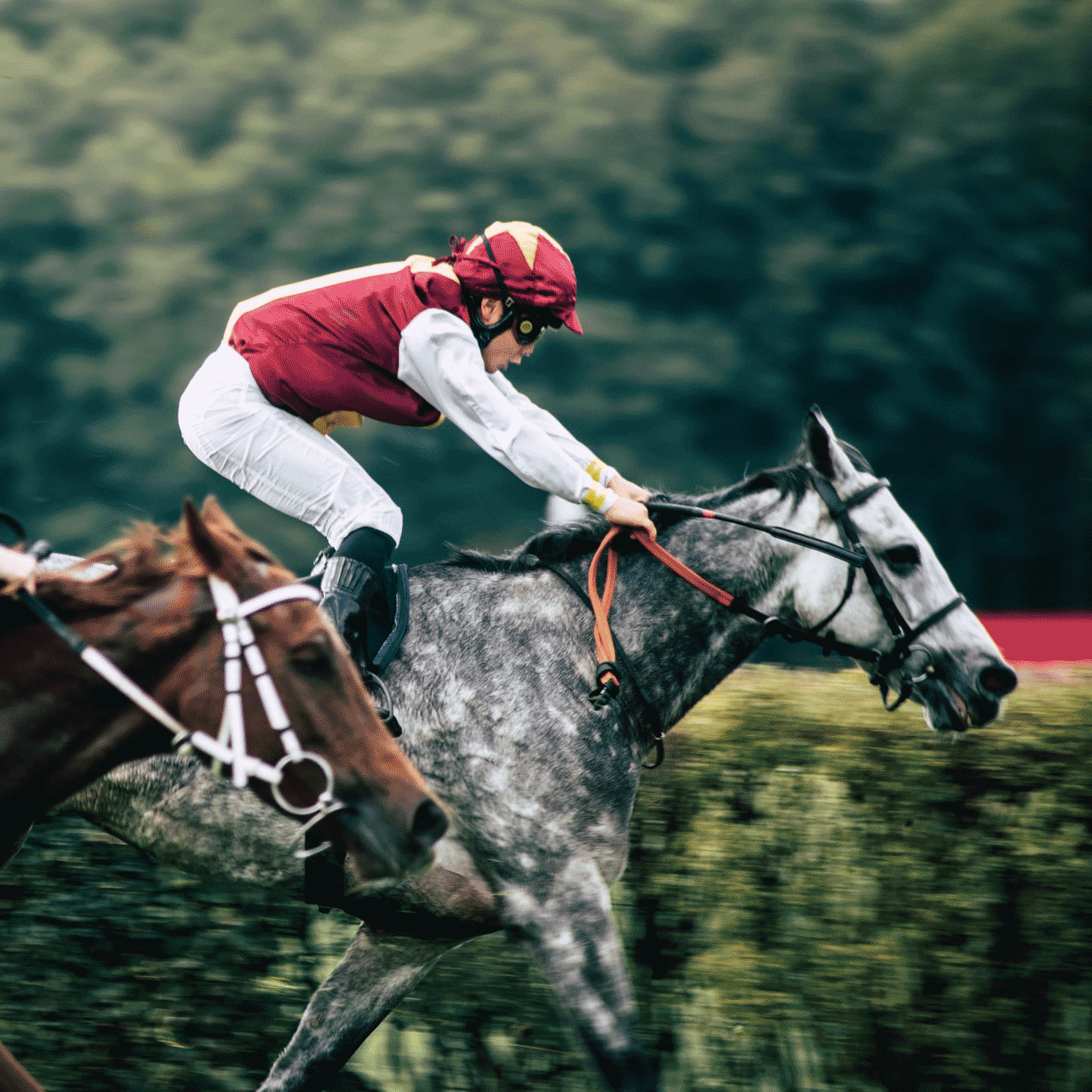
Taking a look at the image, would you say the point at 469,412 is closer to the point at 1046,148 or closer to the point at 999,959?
the point at 999,959

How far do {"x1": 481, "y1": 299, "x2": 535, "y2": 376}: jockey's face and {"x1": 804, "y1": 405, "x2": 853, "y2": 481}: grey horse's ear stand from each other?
0.76 meters

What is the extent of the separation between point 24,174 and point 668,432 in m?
4.95

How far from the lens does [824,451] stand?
3426mm

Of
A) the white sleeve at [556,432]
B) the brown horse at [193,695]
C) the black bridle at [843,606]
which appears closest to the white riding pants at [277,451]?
the white sleeve at [556,432]

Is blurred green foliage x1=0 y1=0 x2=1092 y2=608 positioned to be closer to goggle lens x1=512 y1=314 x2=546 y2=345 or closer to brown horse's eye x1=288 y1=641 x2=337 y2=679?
goggle lens x1=512 y1=314 x2=546 y2=345

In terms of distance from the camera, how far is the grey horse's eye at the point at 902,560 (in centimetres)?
337

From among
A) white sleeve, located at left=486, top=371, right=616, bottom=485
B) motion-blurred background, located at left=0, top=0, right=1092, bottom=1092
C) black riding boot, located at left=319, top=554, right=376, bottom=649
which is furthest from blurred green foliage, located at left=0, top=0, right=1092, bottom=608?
black riding boot, located at left=319, top=554, right=376, bottom=649

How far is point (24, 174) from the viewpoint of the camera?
9.29 metres

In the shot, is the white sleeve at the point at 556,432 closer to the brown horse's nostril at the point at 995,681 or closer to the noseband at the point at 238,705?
the brown horse's nostril at the point at 995,681

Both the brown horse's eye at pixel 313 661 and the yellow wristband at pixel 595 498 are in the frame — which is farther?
the yellow wristband at pixel 595 498

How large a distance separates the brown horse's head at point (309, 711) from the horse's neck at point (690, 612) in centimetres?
109

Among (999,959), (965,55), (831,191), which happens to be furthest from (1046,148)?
(999,959)

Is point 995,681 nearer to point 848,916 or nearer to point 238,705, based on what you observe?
point 848,916

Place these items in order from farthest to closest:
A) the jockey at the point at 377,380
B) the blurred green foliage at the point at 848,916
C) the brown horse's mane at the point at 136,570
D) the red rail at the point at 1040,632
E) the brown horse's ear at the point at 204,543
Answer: the red rail at the point at 1040,632 → the blurred green foliage at the point at 848,916 → the jockey at the point at 377,380 → the brown horse's mane at the point at 136,570 → the brown horse's ear at the point at 204,543
